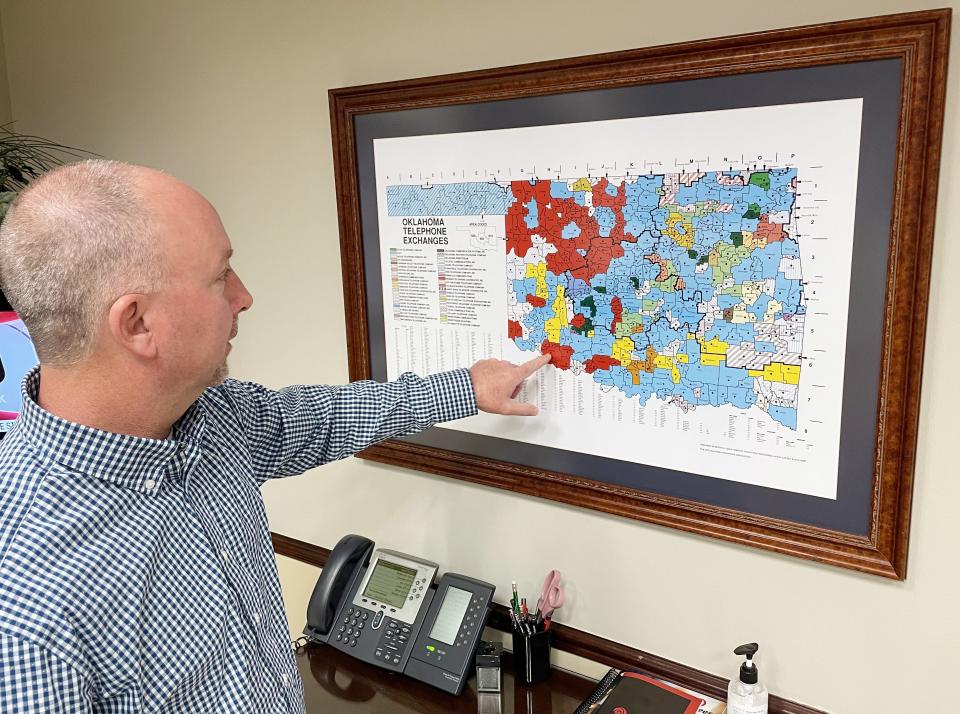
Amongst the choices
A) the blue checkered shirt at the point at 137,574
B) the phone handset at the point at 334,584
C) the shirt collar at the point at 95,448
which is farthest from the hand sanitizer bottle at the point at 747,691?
the shirt collar at the point at 95,448

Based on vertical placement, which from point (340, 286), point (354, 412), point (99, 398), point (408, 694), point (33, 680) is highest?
point (340, 286)

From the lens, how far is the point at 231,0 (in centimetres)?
191

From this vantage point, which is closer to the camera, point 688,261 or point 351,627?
point 688,261

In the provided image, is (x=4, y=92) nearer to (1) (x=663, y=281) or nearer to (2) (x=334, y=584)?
(2) (x=334, y=584)

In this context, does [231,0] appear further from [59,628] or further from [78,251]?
[59,628]

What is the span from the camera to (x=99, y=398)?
104 centimetres

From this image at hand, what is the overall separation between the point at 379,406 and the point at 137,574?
0.60m

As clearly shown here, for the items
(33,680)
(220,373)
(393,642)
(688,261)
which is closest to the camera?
(33,680)

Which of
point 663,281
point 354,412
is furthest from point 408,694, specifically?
point 663,281

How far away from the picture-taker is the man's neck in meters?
1.03

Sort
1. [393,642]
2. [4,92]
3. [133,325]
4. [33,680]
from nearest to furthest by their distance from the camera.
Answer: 1. [33,680]
2. [133,325]
3. [393,642]
4. [4,92]

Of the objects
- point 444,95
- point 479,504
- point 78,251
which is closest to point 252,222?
point 444,95

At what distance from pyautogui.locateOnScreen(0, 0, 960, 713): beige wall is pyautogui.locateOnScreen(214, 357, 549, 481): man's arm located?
281mm

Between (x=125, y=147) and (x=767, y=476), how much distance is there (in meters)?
1.97
